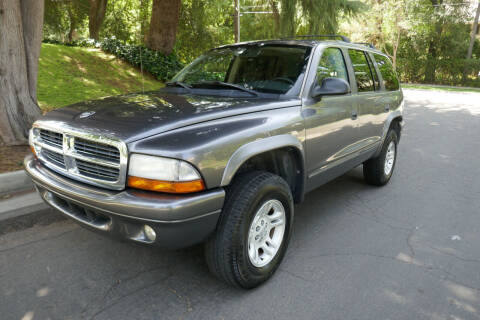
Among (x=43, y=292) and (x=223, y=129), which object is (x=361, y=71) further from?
(x=43, y=292)

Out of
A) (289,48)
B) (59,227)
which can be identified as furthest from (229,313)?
(289,48)

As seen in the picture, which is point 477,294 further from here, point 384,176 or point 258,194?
point 384,176

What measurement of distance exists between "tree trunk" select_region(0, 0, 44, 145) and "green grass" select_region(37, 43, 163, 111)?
7.90ft

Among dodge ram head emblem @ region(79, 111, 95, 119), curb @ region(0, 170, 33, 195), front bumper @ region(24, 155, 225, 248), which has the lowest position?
curb @ region(0, 170, 33, 195)

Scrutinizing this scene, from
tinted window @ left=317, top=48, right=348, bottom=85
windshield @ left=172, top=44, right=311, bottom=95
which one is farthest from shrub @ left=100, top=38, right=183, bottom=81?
tinted window @ left=317, top=48, right=348, bottom=85

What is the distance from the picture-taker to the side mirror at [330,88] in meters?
3.26

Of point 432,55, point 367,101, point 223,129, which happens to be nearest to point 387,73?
point 367,101

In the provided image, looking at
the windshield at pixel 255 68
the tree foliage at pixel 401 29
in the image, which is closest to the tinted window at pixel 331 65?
the windshield at pixel 255 68

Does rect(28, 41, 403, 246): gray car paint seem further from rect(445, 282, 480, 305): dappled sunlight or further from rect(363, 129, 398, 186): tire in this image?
rect(445, 282, 480, 305): dappled sunlight

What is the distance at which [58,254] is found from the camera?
320 cm

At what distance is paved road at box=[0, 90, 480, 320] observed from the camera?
2.54 m

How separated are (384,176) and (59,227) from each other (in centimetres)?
406

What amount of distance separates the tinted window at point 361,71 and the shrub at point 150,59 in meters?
8.96

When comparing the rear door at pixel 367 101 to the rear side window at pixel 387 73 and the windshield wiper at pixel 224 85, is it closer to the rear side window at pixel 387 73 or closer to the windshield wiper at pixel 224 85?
the rear side window at pixel 387 73
